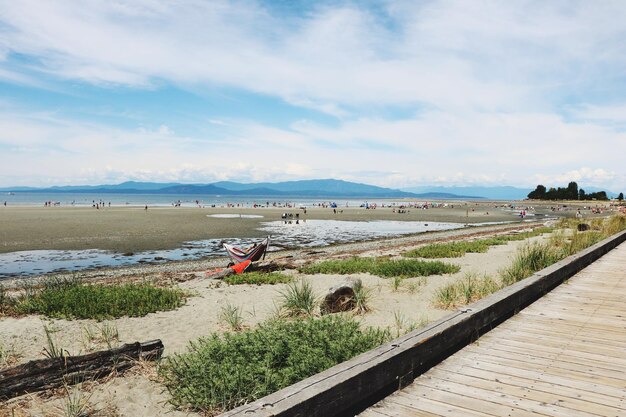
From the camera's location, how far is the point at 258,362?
5926mm

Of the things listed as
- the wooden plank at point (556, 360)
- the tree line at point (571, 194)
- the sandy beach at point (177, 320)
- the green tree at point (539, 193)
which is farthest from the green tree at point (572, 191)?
the wooden plank at point (556, 360)

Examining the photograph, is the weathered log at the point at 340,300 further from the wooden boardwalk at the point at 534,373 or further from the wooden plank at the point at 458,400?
the wooden plank at the point at 458,400

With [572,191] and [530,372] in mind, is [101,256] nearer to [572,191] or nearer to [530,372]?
[530,372]

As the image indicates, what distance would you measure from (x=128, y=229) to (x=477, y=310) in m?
39.1

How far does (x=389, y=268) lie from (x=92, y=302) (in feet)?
31.3

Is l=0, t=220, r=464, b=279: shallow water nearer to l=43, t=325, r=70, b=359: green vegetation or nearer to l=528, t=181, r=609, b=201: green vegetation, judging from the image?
l=43, t=325, r=70, b=359: green vegetation

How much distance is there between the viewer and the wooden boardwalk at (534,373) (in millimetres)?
3924

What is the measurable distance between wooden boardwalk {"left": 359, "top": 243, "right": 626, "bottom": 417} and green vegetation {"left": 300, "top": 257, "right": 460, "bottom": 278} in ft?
26.0

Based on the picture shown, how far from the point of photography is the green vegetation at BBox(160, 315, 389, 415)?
5.38 meters

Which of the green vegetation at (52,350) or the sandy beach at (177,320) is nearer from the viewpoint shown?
the sandy beach at (177,320)

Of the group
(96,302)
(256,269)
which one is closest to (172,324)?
(96,302)

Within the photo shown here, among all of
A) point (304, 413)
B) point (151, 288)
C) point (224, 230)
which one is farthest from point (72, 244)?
point (304, 413)

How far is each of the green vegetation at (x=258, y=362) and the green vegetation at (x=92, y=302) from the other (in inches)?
189

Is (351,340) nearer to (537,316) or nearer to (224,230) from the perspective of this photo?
(537,316)
